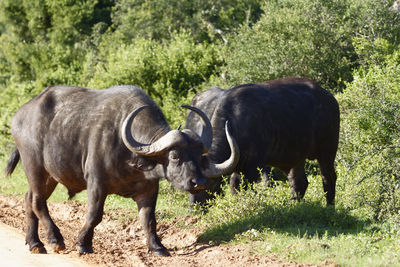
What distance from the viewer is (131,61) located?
14.8m

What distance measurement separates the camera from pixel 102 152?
7270mm

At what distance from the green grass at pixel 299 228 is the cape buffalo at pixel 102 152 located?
90cm

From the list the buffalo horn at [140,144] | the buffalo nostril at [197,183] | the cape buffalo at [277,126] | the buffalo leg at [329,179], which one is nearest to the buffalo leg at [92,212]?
the buffalo horn at [140,144]

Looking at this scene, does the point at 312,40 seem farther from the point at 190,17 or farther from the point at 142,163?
the point at 190,17

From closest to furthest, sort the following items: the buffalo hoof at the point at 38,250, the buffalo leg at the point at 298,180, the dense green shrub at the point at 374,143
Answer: the buffalo hoof at the point at 38,250, the dense green shrub at the point at 374,143, the buffalo leg at the point at 298,180

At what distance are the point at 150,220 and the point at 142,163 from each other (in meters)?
0.86

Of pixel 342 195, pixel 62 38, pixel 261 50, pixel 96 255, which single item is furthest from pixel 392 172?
pixel 62 38

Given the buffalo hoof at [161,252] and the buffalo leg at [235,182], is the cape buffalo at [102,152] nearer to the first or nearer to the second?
the buffalo hoof at [161,252]

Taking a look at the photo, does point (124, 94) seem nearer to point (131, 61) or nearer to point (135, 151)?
point (135, 151)

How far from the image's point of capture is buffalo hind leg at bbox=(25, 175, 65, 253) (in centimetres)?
766

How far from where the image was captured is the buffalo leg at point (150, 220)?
24.2ft

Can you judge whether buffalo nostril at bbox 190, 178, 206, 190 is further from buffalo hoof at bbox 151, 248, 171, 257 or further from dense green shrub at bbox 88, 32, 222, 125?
dense green shrub at bbox 88, 32, 222, 125

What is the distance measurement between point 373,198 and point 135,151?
3.46 meters

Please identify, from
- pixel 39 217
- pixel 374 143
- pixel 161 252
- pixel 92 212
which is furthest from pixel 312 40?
pixel 39 217
